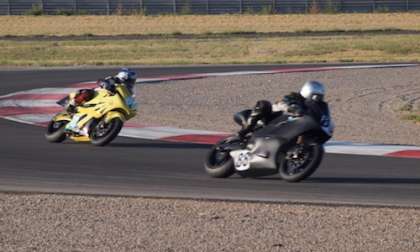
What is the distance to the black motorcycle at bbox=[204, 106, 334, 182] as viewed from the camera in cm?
1259

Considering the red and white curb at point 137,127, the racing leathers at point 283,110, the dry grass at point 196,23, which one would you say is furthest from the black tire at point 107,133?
the dry grass at point 196,23

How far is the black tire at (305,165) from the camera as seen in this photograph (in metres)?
12.5

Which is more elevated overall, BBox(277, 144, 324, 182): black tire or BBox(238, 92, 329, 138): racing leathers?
BBox(238, 92, 329, 138): racing leathers

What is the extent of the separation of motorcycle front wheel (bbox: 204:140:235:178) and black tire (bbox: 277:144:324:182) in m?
0.65

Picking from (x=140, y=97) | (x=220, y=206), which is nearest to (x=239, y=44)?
(x=140, y=97)

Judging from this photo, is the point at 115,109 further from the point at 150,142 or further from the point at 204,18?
the point at 204,18

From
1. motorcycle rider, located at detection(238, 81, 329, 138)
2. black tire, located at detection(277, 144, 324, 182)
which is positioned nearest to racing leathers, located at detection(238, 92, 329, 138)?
motorcycle rider, located at detection(238, 81, 329, 138)

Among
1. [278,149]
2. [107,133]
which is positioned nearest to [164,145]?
[107,133]

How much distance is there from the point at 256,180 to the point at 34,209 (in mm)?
3054

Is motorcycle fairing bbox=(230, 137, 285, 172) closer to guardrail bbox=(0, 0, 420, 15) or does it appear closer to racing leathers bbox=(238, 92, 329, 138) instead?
racing leathers bbox=(238, 92, 329, 138)

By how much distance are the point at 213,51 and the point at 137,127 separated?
23087 millimetres

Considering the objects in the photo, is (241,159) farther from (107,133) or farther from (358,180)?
(107,133)

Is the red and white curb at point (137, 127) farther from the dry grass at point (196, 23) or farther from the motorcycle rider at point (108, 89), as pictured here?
the dry grass at point (196, 23)

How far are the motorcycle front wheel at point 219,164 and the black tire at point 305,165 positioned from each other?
2.14 ft
